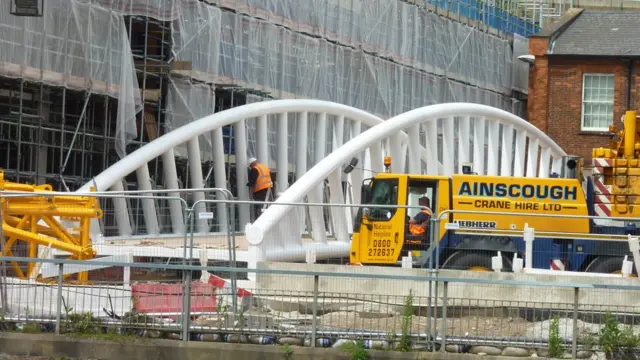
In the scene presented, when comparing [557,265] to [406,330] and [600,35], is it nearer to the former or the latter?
[406,330]

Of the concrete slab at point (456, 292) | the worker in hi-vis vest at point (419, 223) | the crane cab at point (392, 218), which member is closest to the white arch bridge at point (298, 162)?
the crane cab at point (392, 218)

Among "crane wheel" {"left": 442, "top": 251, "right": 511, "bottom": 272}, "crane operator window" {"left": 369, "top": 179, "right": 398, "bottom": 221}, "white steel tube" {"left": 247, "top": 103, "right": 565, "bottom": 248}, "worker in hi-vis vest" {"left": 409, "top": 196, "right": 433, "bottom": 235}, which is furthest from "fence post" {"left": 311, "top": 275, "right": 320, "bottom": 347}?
"crane operator window" {"left": 369, "top": 179, "right": 398, "bottom": 221}

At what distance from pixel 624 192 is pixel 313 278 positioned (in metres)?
13.2

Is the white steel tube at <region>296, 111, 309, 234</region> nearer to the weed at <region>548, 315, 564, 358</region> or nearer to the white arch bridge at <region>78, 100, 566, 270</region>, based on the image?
the white arch bridge at <region>78, 100, 566, 270</region>

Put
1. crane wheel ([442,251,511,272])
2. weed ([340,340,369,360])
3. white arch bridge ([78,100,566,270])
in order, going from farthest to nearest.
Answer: crane wheel ([442,251,511,272]), white arch bridge ([78,100,566,270]), weed ([340,340,369,360])

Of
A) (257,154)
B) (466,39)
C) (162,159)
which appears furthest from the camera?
(466,39)

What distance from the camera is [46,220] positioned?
60.8 feet

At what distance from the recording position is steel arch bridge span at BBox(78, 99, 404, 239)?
1160 inches

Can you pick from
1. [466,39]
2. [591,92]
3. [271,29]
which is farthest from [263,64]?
[591,92]

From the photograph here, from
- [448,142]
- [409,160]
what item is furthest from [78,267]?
[448,142]

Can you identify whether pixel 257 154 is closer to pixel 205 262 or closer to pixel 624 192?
pixel 624 192

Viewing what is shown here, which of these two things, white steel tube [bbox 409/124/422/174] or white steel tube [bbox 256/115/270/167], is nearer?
white steel tube [bbox 256/115/270/167]

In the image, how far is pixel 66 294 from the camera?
15.8 metres

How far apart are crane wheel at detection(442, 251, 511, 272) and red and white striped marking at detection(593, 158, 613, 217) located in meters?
5.86
